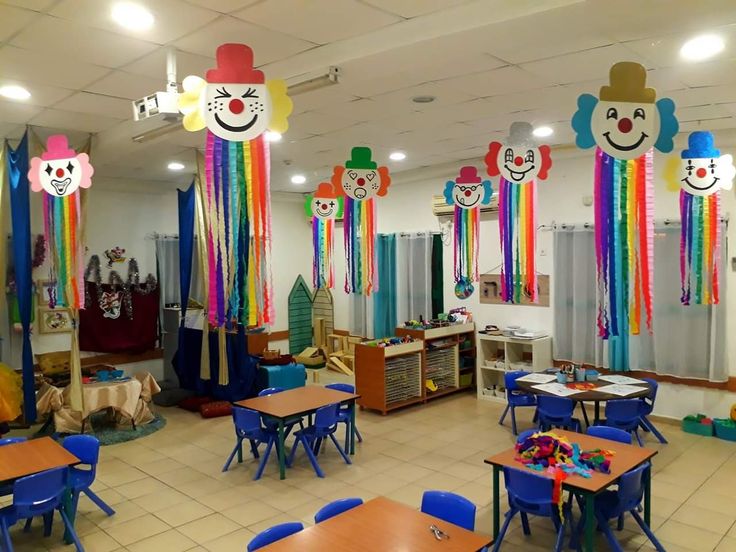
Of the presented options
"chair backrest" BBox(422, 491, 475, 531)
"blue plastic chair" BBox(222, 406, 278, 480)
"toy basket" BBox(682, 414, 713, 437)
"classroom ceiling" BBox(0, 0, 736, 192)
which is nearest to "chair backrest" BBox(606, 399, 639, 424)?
"toy basket" BBox(682, 414, 713, 437)

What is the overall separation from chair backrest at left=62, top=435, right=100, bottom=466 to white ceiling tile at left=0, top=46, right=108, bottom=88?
2803 mm

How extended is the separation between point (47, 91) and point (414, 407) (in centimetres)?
562

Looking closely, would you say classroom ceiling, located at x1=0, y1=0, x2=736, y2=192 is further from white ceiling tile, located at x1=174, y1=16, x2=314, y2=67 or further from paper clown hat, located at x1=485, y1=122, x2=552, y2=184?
paper clown hat, located at x1=485, y1=122, x2=552, y2=184

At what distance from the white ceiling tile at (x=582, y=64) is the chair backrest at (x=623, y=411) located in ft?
10.2

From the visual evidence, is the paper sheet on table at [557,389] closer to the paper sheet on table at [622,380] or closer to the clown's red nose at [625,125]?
the paper sheet on table at [622,380]

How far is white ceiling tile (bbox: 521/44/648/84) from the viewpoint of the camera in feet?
12.4

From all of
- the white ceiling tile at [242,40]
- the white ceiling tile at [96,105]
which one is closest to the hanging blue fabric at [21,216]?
the white ceiling tile at [96,105]

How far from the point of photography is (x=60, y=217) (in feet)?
19.8

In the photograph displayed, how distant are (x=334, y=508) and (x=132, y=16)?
3.03m

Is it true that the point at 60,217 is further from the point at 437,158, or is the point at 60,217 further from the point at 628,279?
the point at 628,279

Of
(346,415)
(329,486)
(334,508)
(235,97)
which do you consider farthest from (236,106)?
(346,415)

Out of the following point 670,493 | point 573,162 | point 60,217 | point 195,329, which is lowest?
point 670,493

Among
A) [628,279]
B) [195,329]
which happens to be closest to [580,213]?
[628,279]

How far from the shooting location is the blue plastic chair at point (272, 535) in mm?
2873
